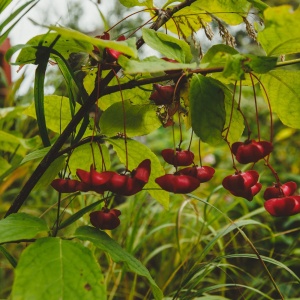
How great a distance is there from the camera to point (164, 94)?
66 centimetres

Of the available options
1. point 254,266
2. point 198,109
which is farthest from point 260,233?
point 198,109

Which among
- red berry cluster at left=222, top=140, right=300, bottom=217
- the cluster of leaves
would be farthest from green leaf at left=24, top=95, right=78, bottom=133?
red berry cluster at left=222, top=140, right=300, bottom=217

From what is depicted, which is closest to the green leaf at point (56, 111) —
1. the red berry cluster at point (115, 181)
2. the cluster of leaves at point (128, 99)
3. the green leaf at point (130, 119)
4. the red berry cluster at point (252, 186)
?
the cluster of leaves at point (128, 99)

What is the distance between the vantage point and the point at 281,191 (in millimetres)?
708

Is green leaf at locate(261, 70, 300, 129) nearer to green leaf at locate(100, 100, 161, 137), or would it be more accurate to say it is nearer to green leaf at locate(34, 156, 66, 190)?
green leaf at locate(100, 100, 161, 137)

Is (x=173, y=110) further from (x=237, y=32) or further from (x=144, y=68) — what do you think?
(x=237, y=32)

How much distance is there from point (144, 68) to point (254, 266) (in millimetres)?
1940

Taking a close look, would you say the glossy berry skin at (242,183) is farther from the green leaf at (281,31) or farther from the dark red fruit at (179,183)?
the green leaf at (281,31)

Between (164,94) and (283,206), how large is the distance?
244mm

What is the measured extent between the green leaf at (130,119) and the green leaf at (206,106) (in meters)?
0.14

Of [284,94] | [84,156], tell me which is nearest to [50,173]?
[84,156]

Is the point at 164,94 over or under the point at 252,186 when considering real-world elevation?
over

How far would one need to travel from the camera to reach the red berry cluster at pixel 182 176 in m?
0.64

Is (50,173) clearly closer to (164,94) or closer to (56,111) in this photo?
(56,111)
